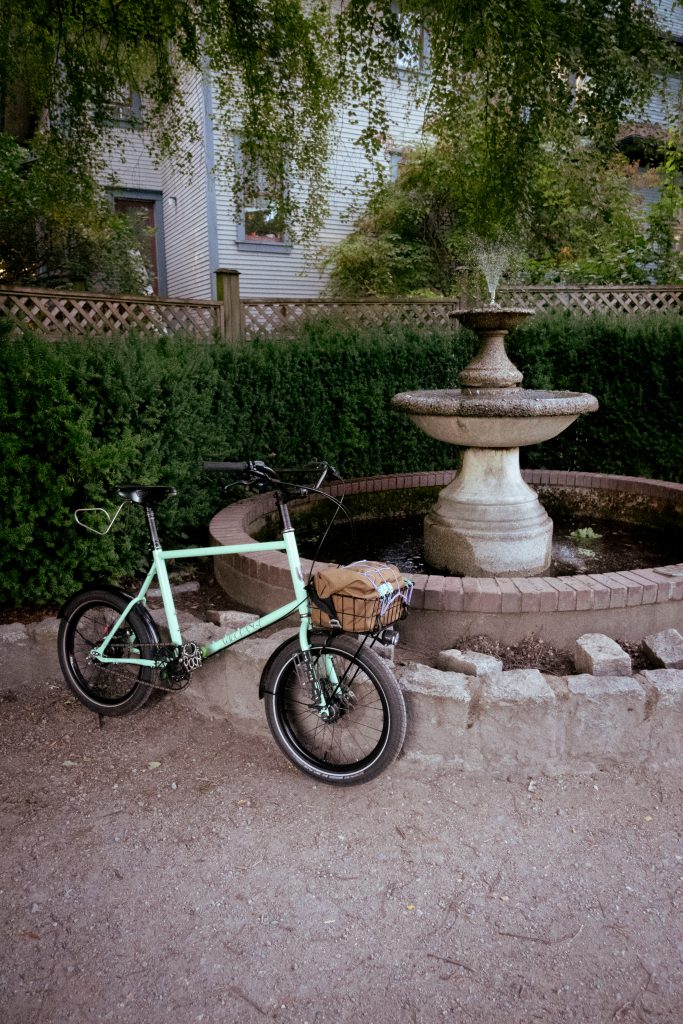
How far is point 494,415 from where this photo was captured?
3.96 meters

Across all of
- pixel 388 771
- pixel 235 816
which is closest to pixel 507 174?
pixel 388 771

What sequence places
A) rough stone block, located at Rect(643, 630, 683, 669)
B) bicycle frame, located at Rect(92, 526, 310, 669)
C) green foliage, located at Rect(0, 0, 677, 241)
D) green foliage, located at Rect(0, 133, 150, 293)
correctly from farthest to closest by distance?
green foliage, located at Rect(0, 133, 150, 293) < green foliage, located at Rect(0, 0, 677, 241) < rough stone block, located at Rect(643, 630, 683, 669) < bicycle frame, located at Rect(92, 526, 310, 669)

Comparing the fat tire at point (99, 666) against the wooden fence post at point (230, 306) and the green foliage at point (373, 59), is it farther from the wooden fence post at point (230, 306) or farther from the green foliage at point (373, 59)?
the green foliage at point (373, 59)

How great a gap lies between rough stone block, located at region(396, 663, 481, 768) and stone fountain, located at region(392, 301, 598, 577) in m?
1.62

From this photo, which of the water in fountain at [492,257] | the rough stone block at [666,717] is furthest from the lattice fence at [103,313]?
the water in fountain at [492,257]

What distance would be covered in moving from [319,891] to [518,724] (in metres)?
1.05

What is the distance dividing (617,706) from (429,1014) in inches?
57.4

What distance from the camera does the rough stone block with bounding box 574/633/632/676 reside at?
303 centimetres

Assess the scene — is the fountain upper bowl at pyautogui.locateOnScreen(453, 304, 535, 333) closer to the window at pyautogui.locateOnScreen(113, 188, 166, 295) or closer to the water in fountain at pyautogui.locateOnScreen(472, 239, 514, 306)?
the water in fountain at pyautogui.locateOnScreen(472, 239, 514, 306)

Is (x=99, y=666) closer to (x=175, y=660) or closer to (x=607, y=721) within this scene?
(x=175, y=660)

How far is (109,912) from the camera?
7.23ft

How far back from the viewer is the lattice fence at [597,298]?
373 inches

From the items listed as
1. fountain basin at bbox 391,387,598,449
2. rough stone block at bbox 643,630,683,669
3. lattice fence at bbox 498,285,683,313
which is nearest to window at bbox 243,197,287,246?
lattice fence at bbox 498,285,683,313

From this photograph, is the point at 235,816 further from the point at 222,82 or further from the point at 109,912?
the point at 222,82
